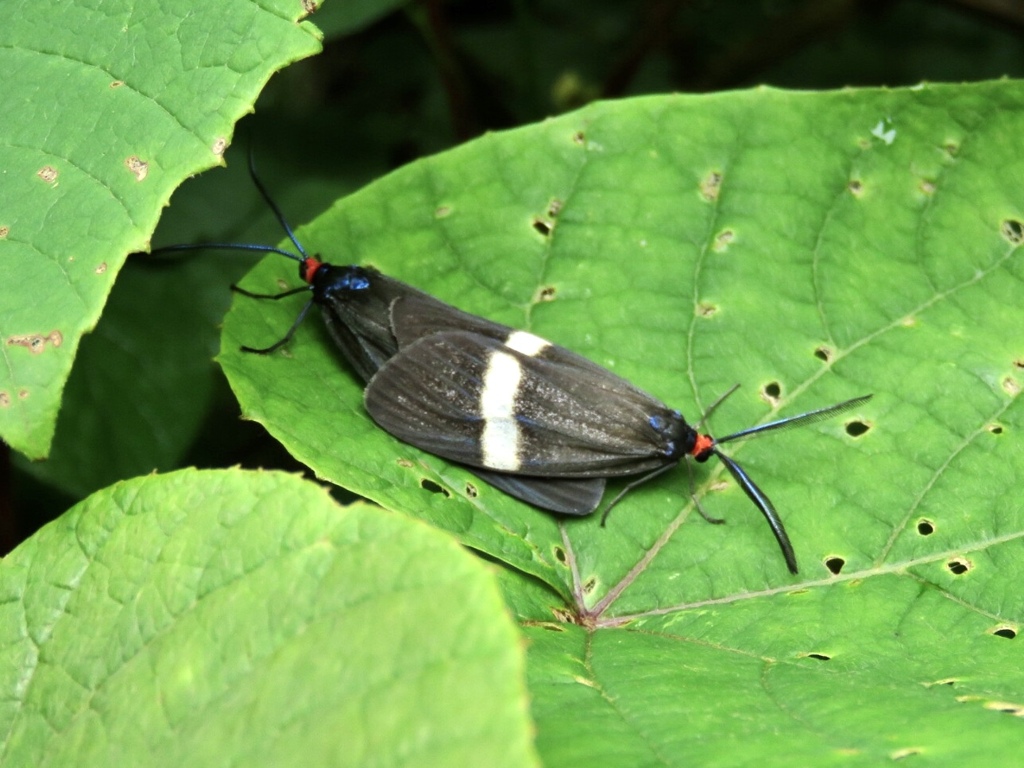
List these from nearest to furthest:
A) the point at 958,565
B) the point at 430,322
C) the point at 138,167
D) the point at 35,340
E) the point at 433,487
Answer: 1. the point at 35,340
2. the point at 138,167
3. the point at 958,565
4. the point at 433,487
5. the point at 430,322

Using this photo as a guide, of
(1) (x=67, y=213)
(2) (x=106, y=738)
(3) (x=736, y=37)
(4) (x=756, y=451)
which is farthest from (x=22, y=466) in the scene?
(3) (x=736, y=37)

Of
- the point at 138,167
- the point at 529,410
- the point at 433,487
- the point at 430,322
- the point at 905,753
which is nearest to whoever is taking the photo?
the point at 905,753

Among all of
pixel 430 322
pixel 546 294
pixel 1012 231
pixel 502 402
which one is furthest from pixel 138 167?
pixel 1012 231

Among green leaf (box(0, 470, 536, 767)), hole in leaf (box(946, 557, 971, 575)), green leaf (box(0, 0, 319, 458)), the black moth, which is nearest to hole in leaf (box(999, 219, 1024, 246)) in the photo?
the black moth

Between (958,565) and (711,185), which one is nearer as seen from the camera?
(958,565)

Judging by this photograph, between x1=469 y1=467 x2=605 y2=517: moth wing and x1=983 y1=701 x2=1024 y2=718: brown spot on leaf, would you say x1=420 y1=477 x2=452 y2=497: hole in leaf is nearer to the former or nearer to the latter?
x1=469 y1=467 x2=605 y2=517: moth wing

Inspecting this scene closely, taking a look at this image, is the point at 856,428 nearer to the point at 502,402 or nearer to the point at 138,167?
the point at 502,402

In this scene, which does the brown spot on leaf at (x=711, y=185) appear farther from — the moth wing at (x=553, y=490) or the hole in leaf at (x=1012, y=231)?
the moth wing at (x=553, y=490)
